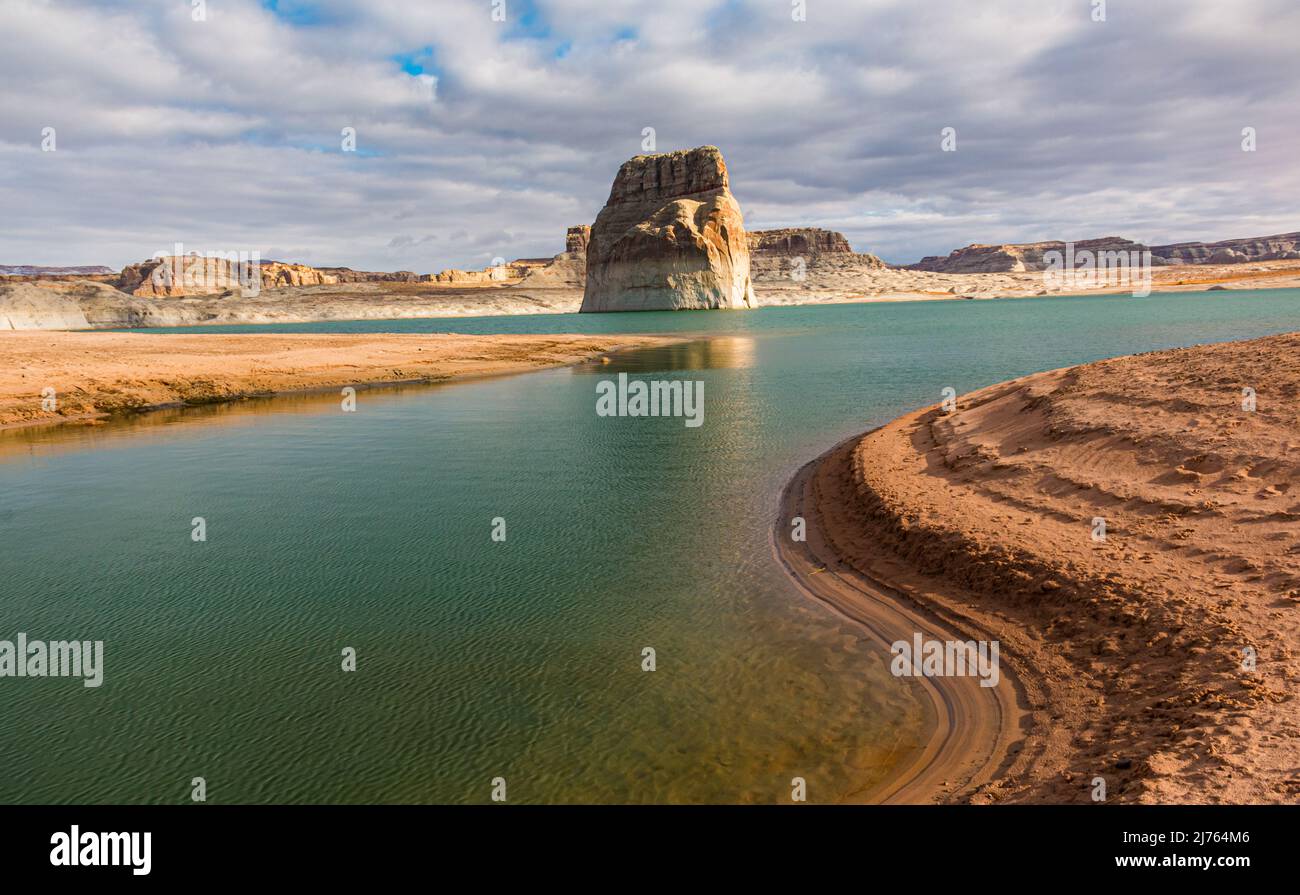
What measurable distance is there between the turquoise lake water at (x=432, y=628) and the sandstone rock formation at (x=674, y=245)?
11650cm

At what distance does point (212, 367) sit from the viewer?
31.8 meters

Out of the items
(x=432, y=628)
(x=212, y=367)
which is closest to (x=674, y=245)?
(x=212, y=367)

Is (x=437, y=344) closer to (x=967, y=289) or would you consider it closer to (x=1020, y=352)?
(x=1020, y=352)

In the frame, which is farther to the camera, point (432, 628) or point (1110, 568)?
point (432, 628)

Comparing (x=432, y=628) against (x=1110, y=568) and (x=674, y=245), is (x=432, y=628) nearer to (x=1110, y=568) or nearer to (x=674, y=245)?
(x=1110, y=568)

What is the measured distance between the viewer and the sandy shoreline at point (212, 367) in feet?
85.7

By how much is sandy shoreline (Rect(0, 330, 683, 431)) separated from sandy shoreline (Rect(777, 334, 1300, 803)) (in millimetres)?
25444

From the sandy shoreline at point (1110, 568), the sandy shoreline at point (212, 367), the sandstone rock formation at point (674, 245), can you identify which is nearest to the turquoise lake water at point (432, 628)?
the sandy shoreline at point (1110, 568)

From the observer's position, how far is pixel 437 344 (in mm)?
46500

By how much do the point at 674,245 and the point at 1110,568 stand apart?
129953 mm

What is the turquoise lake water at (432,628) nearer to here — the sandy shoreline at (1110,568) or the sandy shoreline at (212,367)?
the sandy shoreline at (1110,568)
